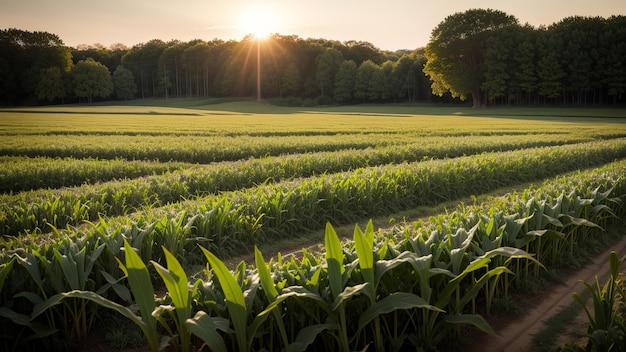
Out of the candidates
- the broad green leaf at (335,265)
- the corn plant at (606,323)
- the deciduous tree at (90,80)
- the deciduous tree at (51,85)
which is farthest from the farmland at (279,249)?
the deciduous tree at (90,80)

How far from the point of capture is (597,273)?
5.87 m

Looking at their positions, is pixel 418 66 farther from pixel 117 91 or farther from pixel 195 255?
pixel 195 255

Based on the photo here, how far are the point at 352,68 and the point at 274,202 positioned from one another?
3204 inches

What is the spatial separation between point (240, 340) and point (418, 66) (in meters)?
84.0

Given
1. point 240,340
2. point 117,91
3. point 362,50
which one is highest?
point 362,50

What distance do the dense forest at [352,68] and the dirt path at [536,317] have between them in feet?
163

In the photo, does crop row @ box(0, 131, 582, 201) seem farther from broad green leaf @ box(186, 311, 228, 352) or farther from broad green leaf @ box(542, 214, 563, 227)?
broad green leaf @ box(186, 311, 228, 352)

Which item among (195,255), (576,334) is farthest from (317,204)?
(576,334)

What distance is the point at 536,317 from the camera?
4578mm

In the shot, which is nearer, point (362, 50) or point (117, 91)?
point (117, 91)

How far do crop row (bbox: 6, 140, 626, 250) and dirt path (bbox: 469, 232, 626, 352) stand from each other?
3.73 meters

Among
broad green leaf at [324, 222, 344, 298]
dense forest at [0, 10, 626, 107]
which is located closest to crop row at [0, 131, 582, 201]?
broad green leaf at [324, 222, 344, 298]

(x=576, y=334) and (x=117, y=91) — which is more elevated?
(x=117, y=91)

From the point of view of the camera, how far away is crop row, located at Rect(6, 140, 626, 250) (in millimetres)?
6867
